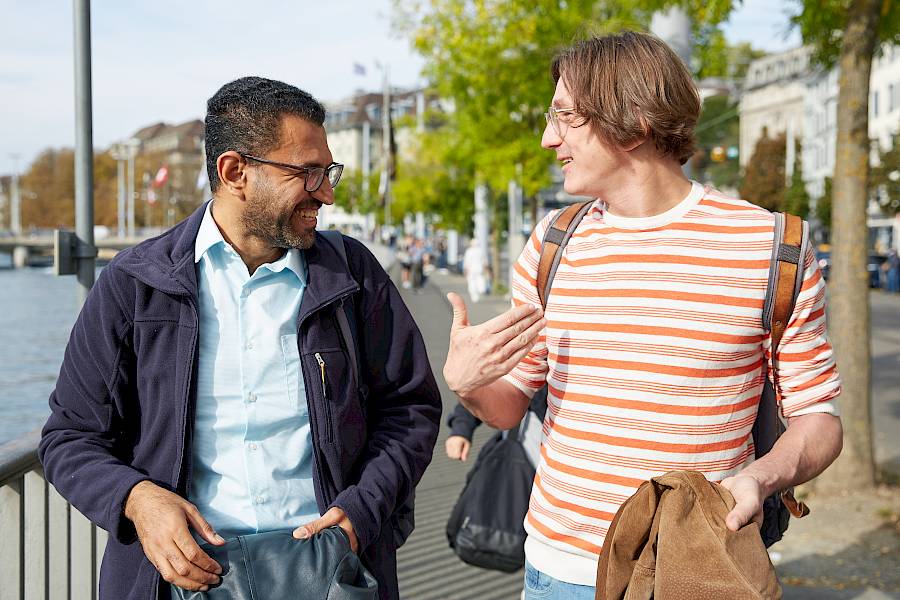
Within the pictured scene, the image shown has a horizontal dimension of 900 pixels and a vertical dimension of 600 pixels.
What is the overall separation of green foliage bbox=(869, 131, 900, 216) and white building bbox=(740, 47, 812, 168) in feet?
116

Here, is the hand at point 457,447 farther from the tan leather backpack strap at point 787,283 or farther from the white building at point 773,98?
the white building at point 773,98

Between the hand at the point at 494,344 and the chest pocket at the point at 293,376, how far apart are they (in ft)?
1.20

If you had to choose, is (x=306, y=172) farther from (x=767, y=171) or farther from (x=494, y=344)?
(x=767, y=171)

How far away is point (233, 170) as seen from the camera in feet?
8.18

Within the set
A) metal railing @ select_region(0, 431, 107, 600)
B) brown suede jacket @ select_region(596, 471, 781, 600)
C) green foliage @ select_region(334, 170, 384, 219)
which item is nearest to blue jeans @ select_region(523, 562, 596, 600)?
brown suede jacket @ select_region(596, 471, 781, 600)

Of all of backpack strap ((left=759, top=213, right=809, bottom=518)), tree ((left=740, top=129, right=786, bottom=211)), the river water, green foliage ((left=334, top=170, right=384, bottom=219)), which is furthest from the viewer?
tree ((left=740, top=129, right=786, bottom=211))

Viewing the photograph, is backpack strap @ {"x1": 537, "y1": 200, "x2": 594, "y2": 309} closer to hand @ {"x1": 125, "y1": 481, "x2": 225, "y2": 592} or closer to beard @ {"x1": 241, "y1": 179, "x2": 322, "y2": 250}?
beard @ {"x1": 241, "y1": 179, "x2": 322, "y2": 250}

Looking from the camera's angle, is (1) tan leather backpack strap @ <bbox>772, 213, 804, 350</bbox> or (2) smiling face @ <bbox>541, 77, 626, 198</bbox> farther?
(2) smiling face @ <bbox>541, 77, 626, 198</bbox>

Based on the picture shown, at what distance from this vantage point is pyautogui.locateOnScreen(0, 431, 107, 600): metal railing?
2938mm

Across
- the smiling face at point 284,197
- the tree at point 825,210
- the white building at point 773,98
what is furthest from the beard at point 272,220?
the white building at point 773,98

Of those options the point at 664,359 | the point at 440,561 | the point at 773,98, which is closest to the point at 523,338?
the point at 664,359

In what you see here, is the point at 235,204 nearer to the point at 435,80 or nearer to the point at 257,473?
the point at 257,473

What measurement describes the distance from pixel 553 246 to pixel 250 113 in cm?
75

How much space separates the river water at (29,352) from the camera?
15.0 metres
